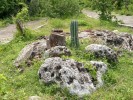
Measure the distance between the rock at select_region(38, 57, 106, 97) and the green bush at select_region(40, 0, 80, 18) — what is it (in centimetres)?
1387

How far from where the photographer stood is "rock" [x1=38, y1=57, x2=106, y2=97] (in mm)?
8909

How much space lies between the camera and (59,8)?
23.6 meters

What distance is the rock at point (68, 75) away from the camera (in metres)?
8.91

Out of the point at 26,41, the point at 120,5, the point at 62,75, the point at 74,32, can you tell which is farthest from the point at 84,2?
the point at 62,75

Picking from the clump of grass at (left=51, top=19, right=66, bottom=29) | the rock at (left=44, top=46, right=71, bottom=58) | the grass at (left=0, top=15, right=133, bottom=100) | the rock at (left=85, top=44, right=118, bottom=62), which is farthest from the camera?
the clump of grass at (left=51, top=19, right=66, bottom=29)

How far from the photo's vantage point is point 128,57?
1225cm

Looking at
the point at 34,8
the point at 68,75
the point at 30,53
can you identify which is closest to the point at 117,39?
the point at 30,53

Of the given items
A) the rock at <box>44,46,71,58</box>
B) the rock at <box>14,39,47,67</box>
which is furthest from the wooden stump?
the rock at <box>44,46,71,58</box>

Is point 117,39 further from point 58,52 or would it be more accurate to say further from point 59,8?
point 59,8

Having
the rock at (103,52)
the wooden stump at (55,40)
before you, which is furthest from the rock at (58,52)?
the wooden stump at (55,40)

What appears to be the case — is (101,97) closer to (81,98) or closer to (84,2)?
(81,98)

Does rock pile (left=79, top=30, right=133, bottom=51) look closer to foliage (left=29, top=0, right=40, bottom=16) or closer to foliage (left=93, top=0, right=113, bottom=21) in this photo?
foliage (left=93, top=0, right=113, bottom=21)

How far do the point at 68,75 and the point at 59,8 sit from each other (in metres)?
14.9

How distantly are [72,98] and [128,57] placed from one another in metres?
4.23
